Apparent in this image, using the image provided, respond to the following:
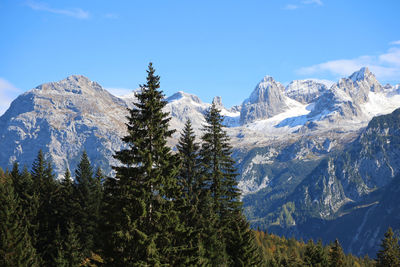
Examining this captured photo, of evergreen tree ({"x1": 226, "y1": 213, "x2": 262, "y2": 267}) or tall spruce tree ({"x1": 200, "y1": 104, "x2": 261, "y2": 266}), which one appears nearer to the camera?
tall spruce tree ({"x1": 200, "y1": 104, "x2": 261, "y2": 266})

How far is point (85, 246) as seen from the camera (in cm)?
7231

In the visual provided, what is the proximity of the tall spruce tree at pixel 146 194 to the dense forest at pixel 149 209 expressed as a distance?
0.07m

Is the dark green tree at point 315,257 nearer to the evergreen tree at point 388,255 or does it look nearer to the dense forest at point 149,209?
the dense forest at point 149,209

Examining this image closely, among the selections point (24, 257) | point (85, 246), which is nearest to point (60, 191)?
point (85, 246)

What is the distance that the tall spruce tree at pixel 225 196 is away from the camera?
49.3 m

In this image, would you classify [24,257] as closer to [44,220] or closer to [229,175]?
[44,220]

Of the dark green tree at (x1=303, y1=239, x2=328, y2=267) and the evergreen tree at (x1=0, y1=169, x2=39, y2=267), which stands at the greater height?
the evergreen tree at (x1=0, y1=169, x2=39, y2=267)

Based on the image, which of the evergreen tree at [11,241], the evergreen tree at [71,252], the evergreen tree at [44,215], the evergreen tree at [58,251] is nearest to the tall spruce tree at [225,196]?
the evergreen tree at [11,241]

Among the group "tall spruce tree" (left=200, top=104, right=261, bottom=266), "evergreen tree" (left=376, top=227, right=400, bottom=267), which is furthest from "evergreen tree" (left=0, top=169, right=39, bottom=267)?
"evergreen tree" (left=376, top=227, right=400, bottom=267)

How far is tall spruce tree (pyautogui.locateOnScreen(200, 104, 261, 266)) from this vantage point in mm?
49281

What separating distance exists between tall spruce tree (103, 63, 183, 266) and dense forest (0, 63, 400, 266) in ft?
0.24

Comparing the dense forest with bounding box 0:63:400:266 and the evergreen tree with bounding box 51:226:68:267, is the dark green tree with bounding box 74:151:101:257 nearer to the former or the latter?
the dense forest with bounding box 0:63:400:266

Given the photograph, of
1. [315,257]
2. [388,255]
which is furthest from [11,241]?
[388,255]

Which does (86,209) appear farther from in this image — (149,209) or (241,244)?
(149,209)
